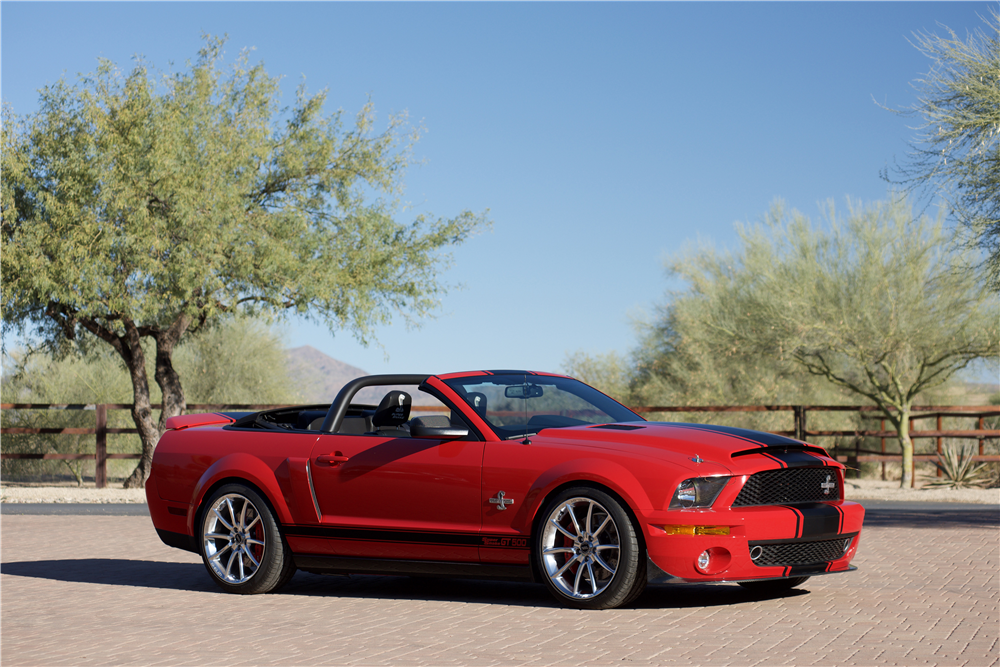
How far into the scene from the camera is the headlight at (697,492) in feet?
23.2

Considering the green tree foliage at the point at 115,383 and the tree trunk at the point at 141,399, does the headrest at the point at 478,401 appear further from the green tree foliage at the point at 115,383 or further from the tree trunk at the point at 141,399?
the green tree foliage at the point at 115,383

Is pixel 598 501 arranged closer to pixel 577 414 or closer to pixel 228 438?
pixel 577 414

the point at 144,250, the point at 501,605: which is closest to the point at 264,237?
the point at 144,250

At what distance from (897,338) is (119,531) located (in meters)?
16.4

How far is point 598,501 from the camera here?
7.25 meters

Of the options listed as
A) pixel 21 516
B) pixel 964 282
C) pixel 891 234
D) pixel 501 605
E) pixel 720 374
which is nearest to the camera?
pixel 501 605

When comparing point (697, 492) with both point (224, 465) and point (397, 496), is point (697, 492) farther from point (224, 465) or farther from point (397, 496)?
point (224, 465)

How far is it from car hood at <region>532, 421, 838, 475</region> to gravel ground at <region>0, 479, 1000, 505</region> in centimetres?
1298

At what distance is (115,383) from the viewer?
34594mm

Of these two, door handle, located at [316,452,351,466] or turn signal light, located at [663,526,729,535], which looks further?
door handle, located at [316,452,351,466]

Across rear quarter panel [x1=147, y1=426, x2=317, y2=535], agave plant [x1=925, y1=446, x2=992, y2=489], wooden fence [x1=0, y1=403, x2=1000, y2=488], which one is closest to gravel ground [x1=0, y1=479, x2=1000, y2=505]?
agave plant [x1=925, y1=446, x2=992, y2=489]

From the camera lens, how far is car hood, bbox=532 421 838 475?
23.6 ft

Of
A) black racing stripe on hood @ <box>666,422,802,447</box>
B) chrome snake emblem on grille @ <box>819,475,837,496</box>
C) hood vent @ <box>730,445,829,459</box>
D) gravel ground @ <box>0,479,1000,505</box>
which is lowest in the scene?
gravel ground @ <box>0,479,1000,505</box>

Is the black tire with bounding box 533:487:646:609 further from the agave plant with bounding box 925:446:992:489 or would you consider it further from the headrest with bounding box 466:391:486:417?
the agave plant with bounding box 925:446:992:489
